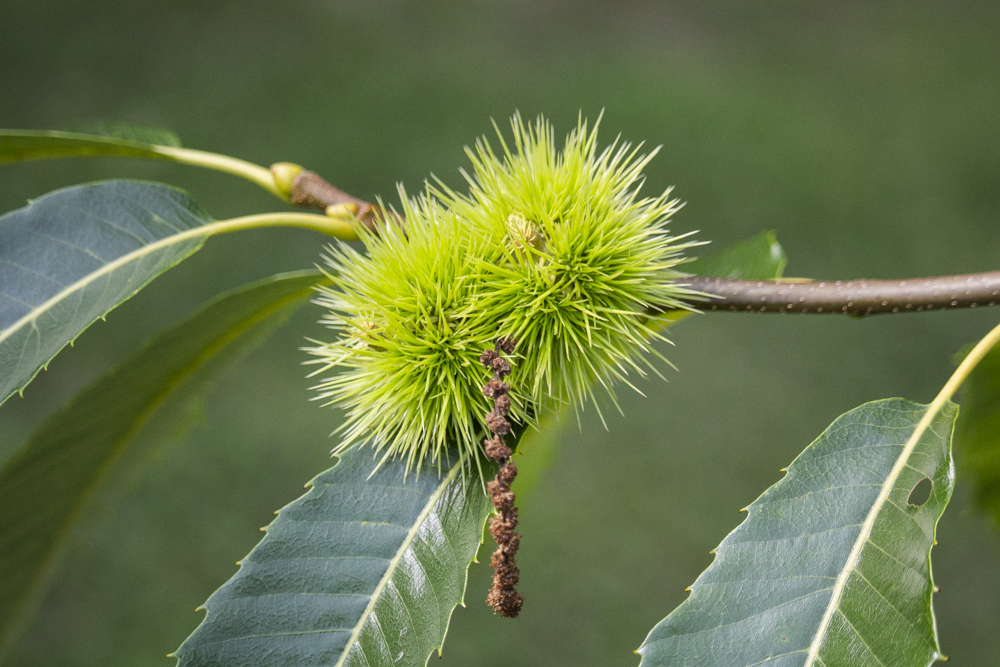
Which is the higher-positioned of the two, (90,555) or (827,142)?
(827,142)

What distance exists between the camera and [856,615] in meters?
0.65

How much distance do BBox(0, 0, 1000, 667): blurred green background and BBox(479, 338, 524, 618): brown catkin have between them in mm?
1796

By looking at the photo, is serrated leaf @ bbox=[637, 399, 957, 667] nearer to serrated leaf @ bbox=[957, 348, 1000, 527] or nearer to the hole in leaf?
the hole in leaf

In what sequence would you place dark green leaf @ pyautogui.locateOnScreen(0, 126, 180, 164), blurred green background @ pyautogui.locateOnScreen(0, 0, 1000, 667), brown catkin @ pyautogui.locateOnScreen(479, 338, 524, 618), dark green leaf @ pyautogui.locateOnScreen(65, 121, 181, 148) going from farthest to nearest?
blurred green background @ pyautogui.locateOnScreen(0, 0, 1000, 667) → dark green leaf @ pyautogui.locateOnScreen(65, 121, 181, 148) → dark green leaf @ pyautogui.locateOnScreen(0, 126, 180, 164) → brown catkin @ pyautogui.locateOnScreen(479, 338, 524, 618)

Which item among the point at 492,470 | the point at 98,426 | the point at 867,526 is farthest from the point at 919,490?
the point at 98,426

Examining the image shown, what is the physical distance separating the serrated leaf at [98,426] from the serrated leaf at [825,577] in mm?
540

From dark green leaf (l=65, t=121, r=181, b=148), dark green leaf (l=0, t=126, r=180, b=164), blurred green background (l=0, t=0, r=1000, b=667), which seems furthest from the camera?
blurred green background (l=0, t=0, r=1000, b=667)

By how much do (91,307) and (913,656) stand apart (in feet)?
2.77

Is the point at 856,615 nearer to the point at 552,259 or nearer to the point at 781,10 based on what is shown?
the point at 552,259

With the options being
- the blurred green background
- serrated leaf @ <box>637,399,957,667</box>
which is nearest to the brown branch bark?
serrated leaf @ <box>637,399,957,667</box>

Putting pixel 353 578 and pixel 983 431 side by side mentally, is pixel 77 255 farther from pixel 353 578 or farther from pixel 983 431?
pixel 983 431

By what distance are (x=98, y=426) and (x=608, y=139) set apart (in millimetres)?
2974

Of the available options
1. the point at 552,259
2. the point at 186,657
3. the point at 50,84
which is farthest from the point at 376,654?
the point at 50,84

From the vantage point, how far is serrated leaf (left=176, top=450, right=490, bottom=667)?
684 millimetres
